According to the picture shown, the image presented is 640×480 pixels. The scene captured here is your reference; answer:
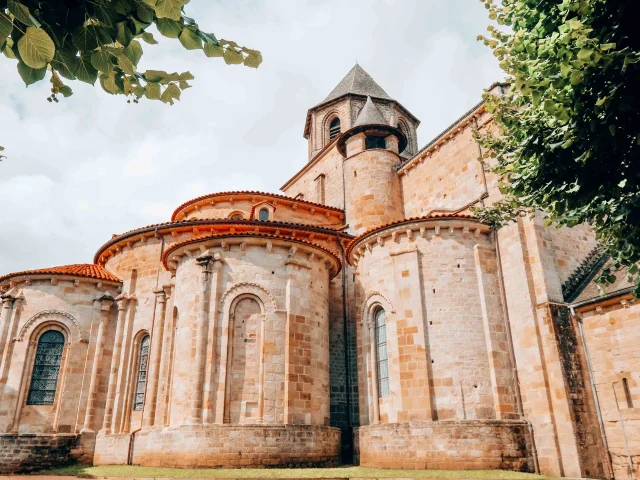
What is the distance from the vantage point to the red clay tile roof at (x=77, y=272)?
57.1 ft

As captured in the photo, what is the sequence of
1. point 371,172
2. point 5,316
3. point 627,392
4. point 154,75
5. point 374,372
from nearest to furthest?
point 154,75 → point 627,392 → point 374,372 → point 5,316 → point 371,172

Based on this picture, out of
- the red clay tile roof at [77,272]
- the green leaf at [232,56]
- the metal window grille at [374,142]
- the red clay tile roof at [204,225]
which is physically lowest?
the green leaf at [232,56]

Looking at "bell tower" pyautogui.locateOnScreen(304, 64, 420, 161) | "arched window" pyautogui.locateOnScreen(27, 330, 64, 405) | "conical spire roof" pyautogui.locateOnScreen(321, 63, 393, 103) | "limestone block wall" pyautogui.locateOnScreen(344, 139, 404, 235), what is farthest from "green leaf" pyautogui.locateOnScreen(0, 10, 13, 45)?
"conical spire roof" pyautogui.locateOnScreen(321, 63, 393, 103)

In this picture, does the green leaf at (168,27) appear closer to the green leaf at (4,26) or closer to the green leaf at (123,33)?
the green leaf at (123,33)

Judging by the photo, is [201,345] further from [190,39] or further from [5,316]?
[190,39]

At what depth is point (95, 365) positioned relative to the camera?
1708cm

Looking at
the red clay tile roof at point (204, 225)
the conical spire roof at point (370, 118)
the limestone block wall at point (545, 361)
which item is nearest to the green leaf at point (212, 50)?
the limestone block wall at point (545, 361)

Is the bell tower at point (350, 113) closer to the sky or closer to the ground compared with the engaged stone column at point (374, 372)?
closer to the sky

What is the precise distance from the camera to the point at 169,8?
300 centimetres

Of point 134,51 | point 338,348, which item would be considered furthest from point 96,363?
point 134,51

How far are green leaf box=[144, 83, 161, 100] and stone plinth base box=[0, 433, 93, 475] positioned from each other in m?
15.6

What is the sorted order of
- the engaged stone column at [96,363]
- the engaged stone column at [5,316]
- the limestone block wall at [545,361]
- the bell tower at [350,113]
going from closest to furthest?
the limestone block wall at [545,361]
the engaged stone column at [96,363]
the engaged stone column at [5,316]
the bell tower at [350,113]

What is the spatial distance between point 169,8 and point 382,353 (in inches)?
524

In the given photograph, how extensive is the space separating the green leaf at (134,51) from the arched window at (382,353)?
1276cm
